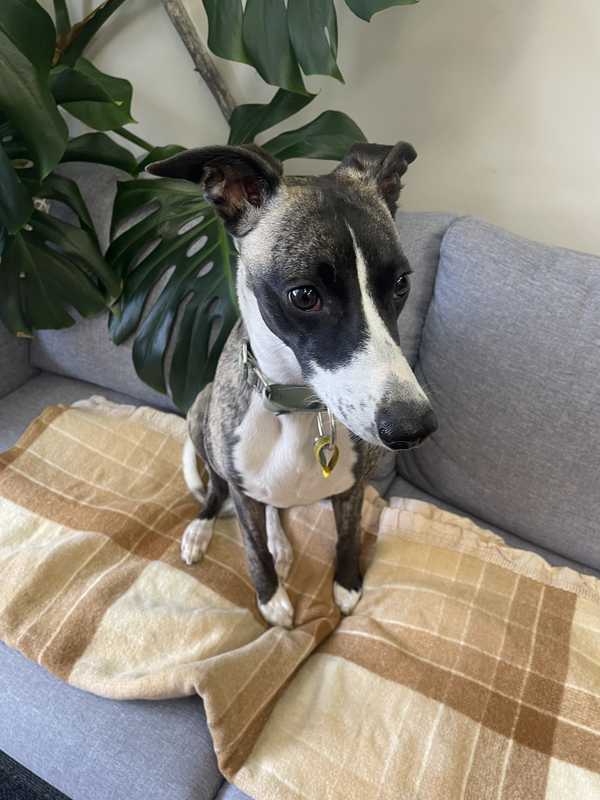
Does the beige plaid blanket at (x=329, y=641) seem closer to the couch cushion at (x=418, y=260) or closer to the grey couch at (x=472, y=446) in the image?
the grey couch at (x=472, y=446)

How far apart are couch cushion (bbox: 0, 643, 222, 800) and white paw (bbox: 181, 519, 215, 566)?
14.0 inches

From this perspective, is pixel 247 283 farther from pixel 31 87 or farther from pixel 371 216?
pixel 31 87

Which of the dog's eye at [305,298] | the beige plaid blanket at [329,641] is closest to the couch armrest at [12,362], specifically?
the beige plaid blanket at [329,641]

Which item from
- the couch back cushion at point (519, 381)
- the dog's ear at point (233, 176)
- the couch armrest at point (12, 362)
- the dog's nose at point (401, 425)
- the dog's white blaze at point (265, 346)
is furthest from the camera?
the couch armrest at point (12, 362)

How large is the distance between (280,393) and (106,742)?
76 centimetres

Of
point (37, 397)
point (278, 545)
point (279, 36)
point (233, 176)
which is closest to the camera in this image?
point (233, 176)

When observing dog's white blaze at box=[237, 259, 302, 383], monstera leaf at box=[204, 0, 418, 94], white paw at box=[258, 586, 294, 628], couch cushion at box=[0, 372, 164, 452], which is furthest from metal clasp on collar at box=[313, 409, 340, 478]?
couch cushion at box=[0, 372, 164, 452]

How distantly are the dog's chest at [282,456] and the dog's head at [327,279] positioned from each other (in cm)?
20

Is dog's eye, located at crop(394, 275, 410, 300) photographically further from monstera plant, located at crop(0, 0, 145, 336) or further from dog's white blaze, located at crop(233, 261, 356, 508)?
monstera plant, located at crop(0, 0, 145, 336)

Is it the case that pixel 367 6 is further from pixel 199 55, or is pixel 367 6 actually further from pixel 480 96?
pixel 199 55

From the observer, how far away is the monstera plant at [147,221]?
1.30 m

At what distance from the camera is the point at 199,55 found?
1684 mm

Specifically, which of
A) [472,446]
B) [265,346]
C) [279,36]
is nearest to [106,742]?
[265,346]

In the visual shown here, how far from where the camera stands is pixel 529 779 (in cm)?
105
